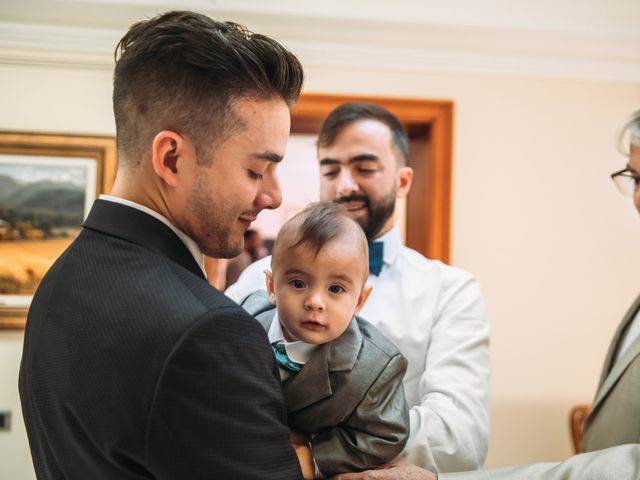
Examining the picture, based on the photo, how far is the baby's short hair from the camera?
1388 mm

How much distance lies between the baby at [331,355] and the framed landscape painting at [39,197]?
2.38 meters

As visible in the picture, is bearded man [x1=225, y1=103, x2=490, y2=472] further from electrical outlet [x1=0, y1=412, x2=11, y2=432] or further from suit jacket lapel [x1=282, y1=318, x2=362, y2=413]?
electrical outlet [x1=0, y1=412, x2=11, y2=432]

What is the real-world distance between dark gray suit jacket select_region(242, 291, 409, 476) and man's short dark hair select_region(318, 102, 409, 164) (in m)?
0.94

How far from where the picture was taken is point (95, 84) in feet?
11.5

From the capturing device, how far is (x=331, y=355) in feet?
4.38

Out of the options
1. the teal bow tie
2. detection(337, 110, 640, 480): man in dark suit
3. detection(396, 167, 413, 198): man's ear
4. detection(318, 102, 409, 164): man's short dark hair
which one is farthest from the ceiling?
the teal bow tie

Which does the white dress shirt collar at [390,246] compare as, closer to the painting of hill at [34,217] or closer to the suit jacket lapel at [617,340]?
the suit jacket lapel at [617,340]

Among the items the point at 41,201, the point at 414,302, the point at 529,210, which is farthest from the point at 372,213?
the point at 41,201

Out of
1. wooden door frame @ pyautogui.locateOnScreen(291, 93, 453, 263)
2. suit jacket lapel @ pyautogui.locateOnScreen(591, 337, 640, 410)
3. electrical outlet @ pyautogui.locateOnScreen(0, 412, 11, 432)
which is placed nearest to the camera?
suit jacket lapel @ pyautogui.locateOnScreen(591, 337, 640, 410)

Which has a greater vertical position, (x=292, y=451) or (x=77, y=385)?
(x=77, y=385)

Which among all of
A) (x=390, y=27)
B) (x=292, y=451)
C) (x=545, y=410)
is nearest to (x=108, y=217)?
(x=292, y=451)

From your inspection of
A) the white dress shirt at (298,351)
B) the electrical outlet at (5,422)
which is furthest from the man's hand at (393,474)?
the electrical outlet at (5,422)

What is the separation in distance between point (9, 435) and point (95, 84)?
1941 millimetres

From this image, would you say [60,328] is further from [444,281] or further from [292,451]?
[444,281]
